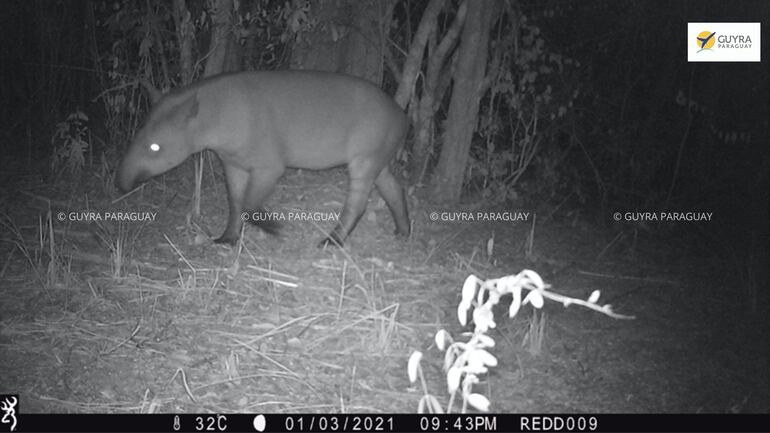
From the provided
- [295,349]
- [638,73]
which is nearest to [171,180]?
[295,349]

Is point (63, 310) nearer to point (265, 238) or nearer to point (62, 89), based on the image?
point (265, 238)

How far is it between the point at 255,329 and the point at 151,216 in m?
2.46

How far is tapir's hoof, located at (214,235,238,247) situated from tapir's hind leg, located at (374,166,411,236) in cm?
121

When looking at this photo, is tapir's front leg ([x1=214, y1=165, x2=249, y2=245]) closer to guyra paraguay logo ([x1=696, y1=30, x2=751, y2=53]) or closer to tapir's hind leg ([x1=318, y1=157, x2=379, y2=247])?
tapir's hind leg ([x1=318, y1=157, x2=379, y2=247])

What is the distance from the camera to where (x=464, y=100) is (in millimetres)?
7996

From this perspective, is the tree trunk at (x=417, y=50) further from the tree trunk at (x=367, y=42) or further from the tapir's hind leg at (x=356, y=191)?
the tapir's hind leg at (x=356, y=191)

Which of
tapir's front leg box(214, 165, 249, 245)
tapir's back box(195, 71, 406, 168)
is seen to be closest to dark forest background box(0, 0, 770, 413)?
tapir's front leg box(214, 165, 249, 245)

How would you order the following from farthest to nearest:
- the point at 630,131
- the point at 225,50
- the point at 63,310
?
the point at 630,131 → the point at 225,50 → the point at 63,310

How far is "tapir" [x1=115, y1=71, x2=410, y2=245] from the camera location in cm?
653

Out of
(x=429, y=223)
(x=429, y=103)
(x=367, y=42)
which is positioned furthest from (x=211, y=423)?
(x=367, y=42)

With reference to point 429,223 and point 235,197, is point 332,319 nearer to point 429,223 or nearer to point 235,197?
point 235,197

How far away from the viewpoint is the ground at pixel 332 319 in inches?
173

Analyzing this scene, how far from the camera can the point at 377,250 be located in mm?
6879

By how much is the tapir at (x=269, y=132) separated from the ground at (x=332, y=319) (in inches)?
16.6
